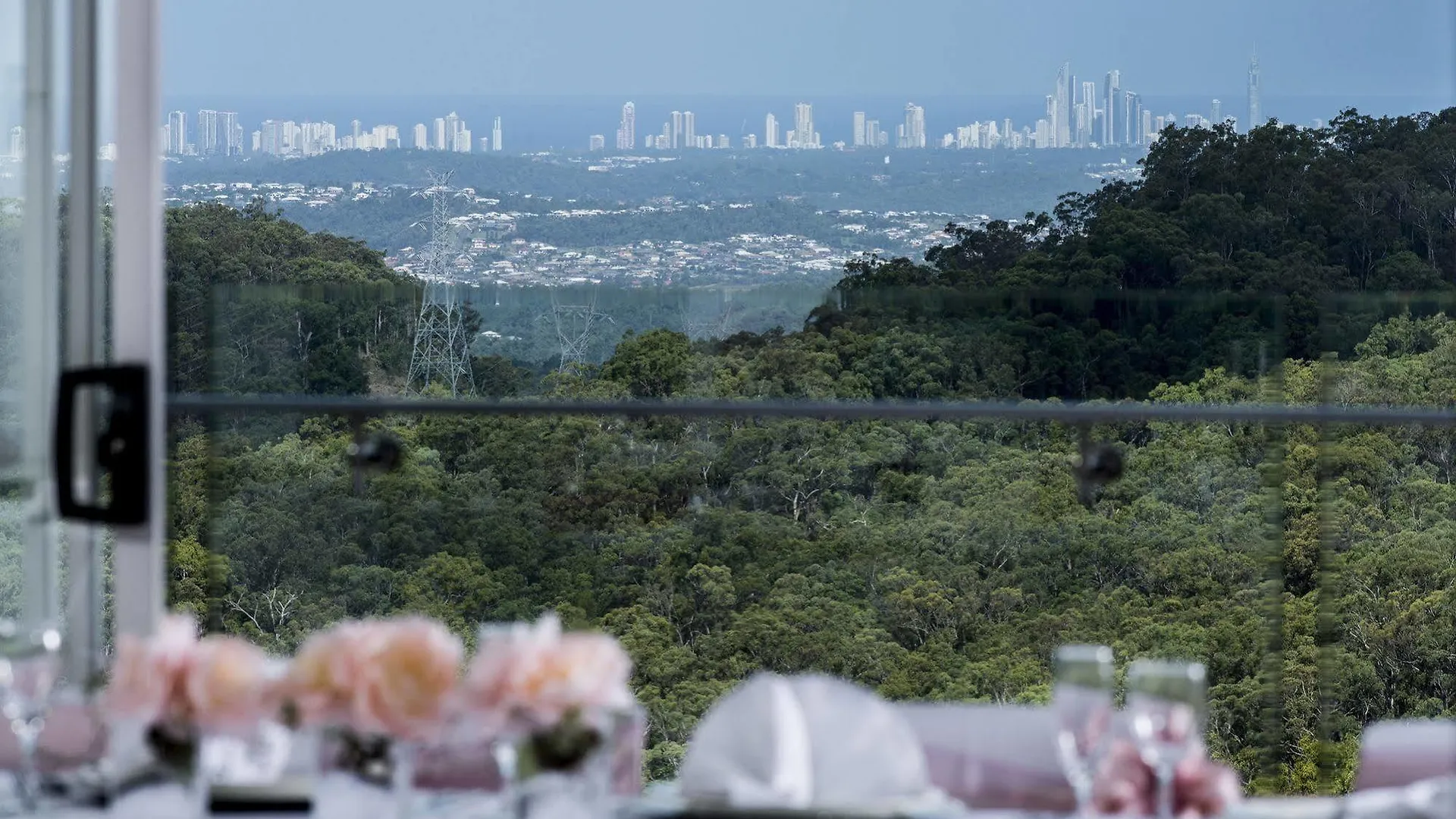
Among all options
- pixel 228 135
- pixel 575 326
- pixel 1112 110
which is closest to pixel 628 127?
pixel 575 326

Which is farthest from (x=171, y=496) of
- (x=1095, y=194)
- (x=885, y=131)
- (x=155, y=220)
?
(x=155, y=220)

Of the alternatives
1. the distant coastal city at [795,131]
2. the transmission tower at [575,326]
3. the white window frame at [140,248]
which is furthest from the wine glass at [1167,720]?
the distant coastal city at [795,131]

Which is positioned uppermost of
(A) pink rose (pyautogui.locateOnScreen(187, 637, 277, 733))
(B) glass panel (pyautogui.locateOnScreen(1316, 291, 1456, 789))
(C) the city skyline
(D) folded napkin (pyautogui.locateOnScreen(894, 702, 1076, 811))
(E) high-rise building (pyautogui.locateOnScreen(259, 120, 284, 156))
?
(C) the city skyline

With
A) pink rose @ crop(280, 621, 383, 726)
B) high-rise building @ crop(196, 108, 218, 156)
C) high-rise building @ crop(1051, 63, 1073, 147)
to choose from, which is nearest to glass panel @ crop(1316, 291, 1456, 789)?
Answer: high-rise building @ crop(1051, 63, 1073, 147)

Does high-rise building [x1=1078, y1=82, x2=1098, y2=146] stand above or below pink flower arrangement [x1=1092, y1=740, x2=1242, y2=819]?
above

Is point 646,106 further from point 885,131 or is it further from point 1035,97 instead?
point 1035,97

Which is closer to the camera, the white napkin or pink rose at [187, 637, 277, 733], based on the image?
pink rose at [187, 637, 277, 733]

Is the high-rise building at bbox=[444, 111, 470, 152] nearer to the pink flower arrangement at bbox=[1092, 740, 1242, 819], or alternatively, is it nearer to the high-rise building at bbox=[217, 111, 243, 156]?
the high-rise building at bbox=[217, 111, 243, 156]

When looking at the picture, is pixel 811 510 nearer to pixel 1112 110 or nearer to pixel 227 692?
pixel 1112 110
